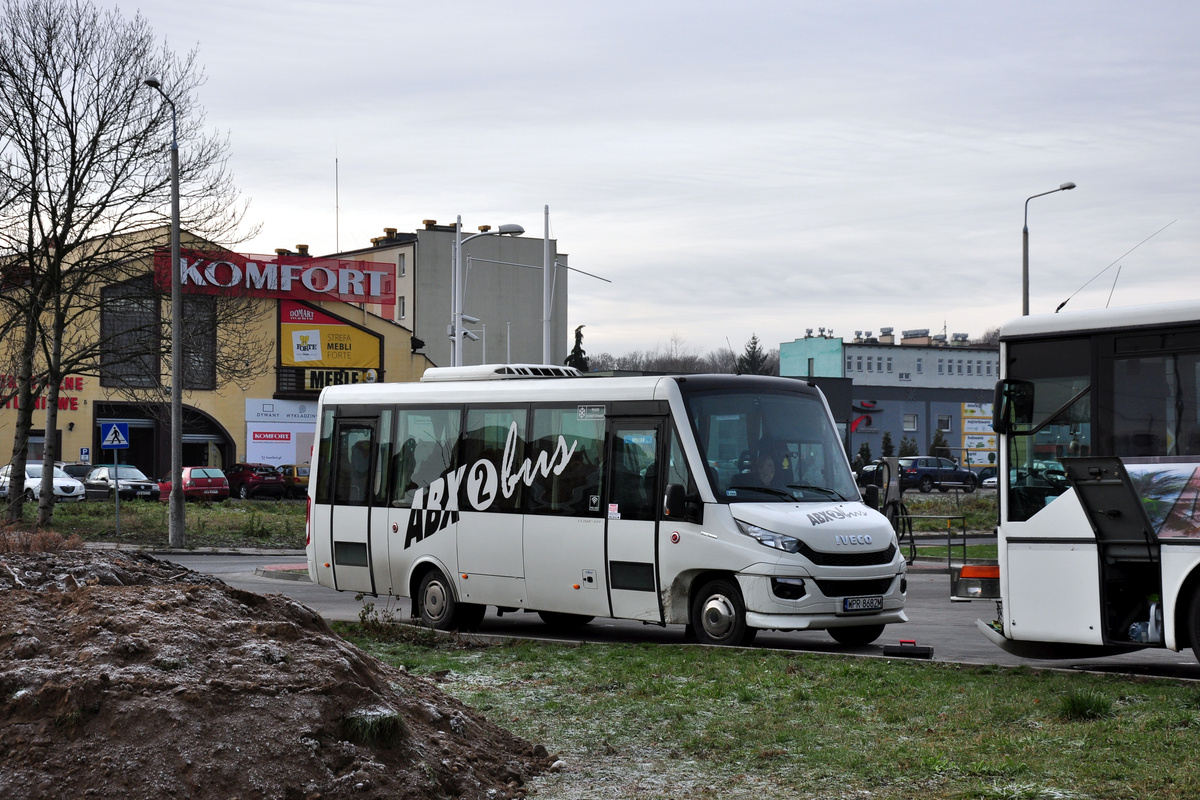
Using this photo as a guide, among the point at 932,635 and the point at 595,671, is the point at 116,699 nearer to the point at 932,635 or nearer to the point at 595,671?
the point at 595,671

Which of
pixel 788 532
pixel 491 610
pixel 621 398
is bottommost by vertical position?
pixel 491 610

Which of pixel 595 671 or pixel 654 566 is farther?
pixel 654 566

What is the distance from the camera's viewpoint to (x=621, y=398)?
46.2 ft

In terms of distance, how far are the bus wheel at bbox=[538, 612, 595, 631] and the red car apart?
122ft

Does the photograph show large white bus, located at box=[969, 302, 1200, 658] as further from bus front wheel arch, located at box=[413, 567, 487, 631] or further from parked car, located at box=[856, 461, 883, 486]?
bus front wheel arch, located at box=[413, 567, 487, 631]

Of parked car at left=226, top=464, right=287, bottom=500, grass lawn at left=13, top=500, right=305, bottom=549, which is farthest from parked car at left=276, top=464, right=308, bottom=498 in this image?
grass lawn at left=13, top=500, right=305, bottom=549

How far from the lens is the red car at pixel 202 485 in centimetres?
5100

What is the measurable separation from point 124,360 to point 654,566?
22167 mm

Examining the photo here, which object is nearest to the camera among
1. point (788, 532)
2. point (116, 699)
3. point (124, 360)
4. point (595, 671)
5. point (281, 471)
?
point (116, 699)

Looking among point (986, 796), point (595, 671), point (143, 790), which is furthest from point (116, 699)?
point (595, 671)

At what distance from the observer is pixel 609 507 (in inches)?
547

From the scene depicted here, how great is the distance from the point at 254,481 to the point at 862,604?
4678 centimetres

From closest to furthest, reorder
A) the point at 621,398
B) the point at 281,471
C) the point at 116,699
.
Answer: the point at 116,699, the point at 621,398, the point at 281,471

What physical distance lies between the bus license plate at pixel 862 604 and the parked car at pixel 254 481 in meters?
46.4
